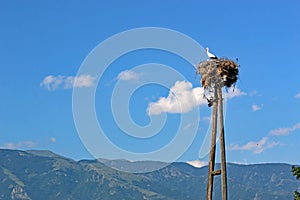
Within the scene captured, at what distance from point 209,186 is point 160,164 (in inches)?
65.3

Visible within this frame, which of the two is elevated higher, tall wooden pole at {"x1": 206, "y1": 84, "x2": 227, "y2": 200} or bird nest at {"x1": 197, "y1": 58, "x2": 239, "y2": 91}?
bird nest at {"x1": 197, "y1": 58, "x2": 239, "y2": 91}

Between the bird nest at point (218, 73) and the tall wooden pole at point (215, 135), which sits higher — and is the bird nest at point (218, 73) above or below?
above

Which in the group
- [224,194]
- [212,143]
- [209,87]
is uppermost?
Result: [209,87]

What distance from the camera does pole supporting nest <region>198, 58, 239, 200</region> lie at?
19.5m

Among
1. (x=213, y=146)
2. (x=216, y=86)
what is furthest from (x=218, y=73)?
(x=213, y=146)

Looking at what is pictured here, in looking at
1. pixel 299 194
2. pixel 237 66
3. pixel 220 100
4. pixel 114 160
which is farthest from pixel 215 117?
pixel 299 194

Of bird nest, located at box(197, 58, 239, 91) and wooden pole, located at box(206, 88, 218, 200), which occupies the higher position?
bird nest, located at box(197, 58, 239, 91)

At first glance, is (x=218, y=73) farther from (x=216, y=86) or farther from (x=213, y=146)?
(x=213, y=146)

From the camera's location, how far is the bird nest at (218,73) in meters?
19.7

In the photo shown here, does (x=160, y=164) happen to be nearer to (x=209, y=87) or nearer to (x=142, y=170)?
(x=142, y=170)

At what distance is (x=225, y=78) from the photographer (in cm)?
1989

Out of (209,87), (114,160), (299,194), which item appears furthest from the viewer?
(299,194)

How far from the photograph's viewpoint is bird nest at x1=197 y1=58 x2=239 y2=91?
1969 cm

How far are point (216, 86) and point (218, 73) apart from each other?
17.4 inches
